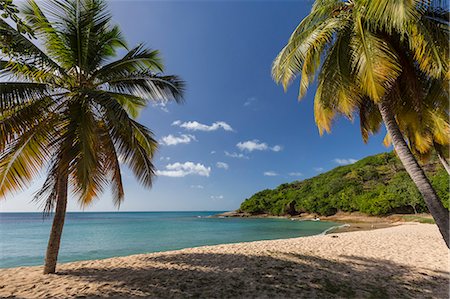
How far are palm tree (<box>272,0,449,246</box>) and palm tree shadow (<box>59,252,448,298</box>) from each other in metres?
2.12

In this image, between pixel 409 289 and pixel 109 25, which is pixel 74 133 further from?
pixel 409 289

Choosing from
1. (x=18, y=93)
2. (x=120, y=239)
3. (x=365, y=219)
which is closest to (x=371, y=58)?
(x=18, y=93)

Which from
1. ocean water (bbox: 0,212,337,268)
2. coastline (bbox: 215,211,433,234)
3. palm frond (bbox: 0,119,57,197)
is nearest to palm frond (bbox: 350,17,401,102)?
palm frond (bbox: 0,119,57,197)

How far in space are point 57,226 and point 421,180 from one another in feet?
26.5

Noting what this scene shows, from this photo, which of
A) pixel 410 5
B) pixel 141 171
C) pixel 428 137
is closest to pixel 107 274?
pixel 141 171

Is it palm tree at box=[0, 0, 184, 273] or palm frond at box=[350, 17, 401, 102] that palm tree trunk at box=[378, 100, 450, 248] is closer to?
palm frond at box=[350, 17, 401, 102]

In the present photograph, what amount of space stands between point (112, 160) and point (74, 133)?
155 centimetres

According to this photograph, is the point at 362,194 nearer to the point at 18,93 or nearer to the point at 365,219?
the point at 365,219

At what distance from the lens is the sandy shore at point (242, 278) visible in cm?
499

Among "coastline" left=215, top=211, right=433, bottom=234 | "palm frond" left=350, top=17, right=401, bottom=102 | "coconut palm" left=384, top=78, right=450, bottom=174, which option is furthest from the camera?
"coastline" left=215, top=211, right=433, bottom=234

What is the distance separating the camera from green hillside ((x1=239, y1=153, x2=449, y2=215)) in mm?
38656

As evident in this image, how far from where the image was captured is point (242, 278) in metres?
5.91

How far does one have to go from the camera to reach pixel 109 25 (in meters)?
6.47

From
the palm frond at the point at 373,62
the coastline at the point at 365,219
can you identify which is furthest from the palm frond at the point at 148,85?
the coastline at the point at 365,219
